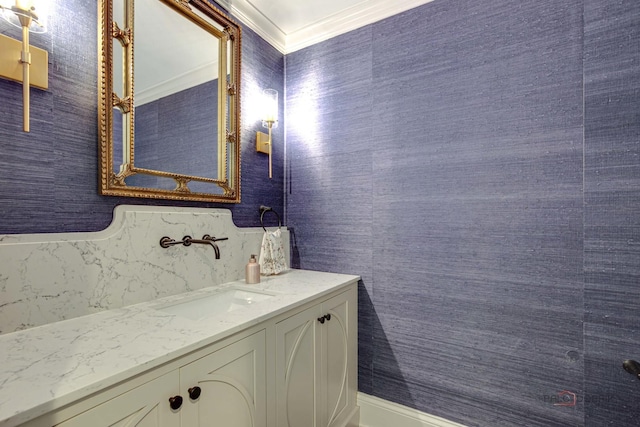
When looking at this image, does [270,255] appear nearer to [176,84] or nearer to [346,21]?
[176,84]

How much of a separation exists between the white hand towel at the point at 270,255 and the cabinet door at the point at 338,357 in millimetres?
436

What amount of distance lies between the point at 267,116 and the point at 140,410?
1.57 meters

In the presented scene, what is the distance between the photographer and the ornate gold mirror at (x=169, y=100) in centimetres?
121

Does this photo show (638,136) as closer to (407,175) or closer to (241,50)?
(407,175)

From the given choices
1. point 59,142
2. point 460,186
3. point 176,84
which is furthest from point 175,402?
point 460,186

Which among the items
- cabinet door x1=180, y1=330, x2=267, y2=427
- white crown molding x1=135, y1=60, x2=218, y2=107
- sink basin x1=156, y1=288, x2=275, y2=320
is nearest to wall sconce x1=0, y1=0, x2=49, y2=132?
white crown molding x1=135, y1=60, x2=218, y2=107

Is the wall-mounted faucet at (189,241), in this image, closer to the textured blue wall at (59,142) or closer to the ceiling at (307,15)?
the textured blue wall at (59,142)

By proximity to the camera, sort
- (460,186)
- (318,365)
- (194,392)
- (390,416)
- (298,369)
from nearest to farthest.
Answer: (194,392)
(298,369)
(318,365)
(460,186)
(390,416)

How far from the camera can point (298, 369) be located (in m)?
1.28

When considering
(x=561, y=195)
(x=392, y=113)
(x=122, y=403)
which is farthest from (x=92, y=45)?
(x=561, y=195)

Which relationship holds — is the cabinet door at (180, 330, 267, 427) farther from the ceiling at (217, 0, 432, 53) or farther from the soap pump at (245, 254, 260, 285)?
the ceiling at (217, 0, 432, 53)

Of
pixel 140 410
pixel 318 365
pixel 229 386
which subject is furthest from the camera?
pixel 318 365

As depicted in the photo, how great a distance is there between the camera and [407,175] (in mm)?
1705

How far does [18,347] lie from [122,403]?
1.34 feet
